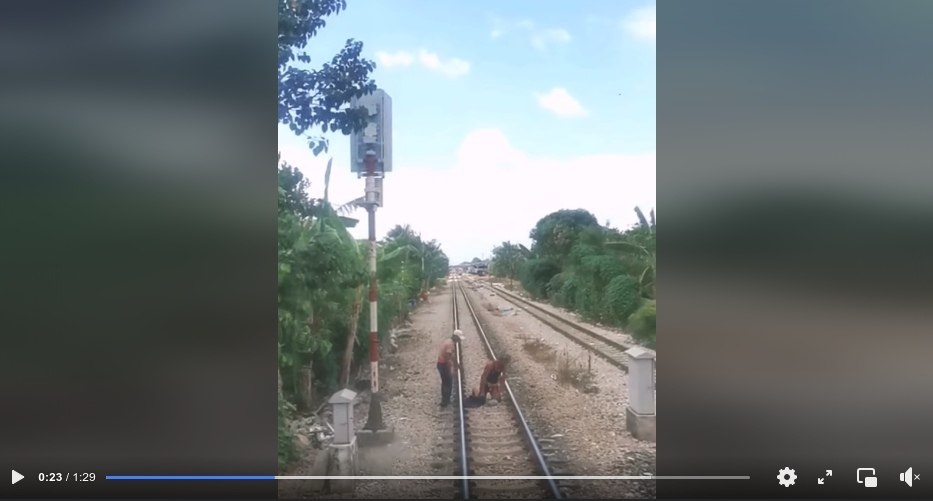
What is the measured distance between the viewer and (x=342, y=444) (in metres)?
1.71

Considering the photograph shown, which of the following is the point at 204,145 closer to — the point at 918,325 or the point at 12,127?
the point at 12,127

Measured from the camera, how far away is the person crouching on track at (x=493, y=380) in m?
1.77

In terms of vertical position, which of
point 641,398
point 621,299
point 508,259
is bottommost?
point 641,398

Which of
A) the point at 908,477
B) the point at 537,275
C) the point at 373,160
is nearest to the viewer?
the point at 908,477

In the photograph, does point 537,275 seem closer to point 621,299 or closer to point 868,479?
point 621,299

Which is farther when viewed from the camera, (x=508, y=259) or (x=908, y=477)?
(x=508, y=259)

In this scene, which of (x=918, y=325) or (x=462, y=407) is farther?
(x=462, y=407)

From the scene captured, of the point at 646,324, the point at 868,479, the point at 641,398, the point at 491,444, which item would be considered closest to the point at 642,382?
the point at 641,398

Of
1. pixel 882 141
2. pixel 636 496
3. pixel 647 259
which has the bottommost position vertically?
pixel 636 496

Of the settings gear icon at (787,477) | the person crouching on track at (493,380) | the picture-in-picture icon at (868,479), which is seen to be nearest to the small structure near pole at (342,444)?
the person crouching on track at (493,380)

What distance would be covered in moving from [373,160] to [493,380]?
0.72m

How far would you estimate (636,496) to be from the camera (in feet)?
5.52

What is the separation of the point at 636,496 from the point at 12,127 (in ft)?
6.74

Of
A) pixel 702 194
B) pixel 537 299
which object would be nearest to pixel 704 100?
pixel 702 194
